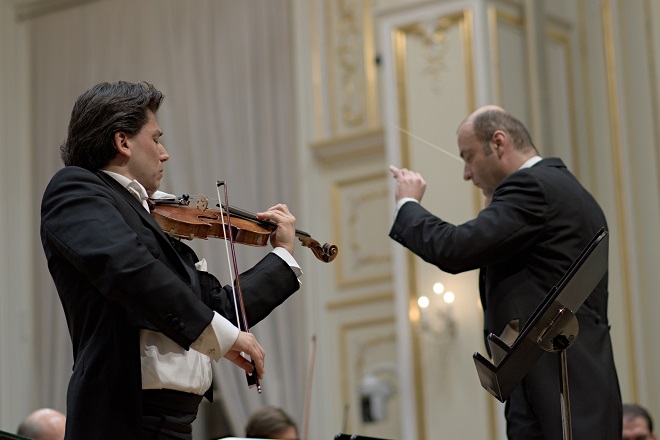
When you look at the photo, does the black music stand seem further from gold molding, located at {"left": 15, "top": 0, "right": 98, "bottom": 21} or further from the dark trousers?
gold molding, located at {"left": 15, "top": 0, "right": 98, "bottom": 21}

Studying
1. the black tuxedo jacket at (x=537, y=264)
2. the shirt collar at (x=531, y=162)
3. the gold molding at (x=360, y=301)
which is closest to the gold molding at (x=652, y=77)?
the gold molding at (x=360, y=301)

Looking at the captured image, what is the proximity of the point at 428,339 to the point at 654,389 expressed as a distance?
4.09 feet

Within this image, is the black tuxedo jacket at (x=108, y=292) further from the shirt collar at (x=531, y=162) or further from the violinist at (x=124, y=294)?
the shirt collar at (x=531, y=162)

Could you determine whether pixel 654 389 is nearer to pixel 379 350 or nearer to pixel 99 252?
pixel 379 350

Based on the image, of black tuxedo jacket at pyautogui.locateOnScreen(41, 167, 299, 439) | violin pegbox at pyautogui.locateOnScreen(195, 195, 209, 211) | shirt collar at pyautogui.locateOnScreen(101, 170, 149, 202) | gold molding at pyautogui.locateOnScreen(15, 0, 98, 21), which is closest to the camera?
black tuxedo jacket at pyautogui.locateOnScreen(41, 167, 299, 439)

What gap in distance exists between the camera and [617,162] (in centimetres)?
646

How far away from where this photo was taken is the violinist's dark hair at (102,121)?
268 cm

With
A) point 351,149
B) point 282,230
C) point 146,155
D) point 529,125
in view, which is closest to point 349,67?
point 351,149

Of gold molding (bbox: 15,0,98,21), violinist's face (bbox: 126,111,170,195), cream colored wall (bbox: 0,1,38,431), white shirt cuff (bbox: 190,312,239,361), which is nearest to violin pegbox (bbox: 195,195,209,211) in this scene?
violinist's face (bbox: 126,111,170,195)

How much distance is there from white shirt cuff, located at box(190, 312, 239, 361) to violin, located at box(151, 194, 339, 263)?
29cm

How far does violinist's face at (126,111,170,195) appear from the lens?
8.91ft

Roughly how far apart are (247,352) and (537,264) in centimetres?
123

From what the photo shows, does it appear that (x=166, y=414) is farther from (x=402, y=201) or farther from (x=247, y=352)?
(x=402, y=201)

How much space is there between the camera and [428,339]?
257 inches
